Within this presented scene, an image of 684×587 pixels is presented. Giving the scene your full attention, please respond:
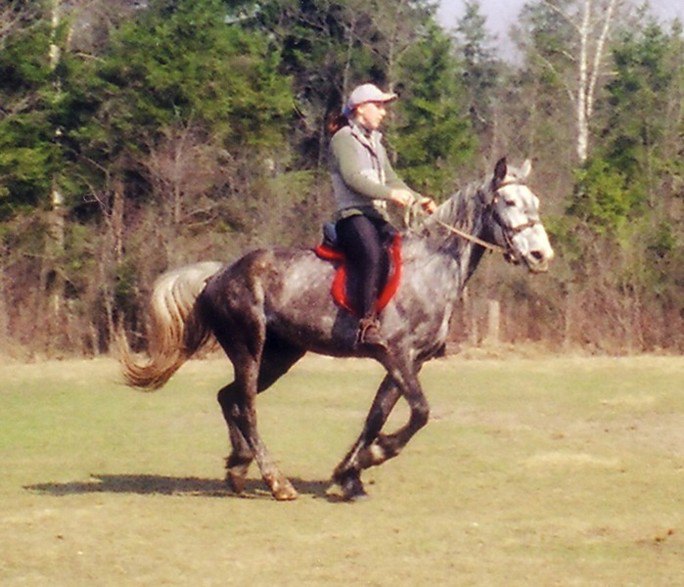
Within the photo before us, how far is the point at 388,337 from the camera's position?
11016 millimetres

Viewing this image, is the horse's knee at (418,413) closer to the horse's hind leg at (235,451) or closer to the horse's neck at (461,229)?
the horse's neck at (461,229)

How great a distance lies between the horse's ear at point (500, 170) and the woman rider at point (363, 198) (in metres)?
0.60

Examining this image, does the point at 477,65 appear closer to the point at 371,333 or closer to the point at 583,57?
the point at 583,57

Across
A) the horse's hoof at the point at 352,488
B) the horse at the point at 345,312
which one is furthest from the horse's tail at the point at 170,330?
the horse's hoof at the point at 352,488

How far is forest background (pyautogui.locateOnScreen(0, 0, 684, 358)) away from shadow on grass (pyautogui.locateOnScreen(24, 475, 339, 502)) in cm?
1564

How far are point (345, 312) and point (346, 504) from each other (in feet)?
4.64

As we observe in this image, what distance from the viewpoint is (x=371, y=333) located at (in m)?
11.0

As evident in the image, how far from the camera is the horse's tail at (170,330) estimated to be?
1187 cm

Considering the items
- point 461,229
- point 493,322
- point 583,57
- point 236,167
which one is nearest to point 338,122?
point 461,229

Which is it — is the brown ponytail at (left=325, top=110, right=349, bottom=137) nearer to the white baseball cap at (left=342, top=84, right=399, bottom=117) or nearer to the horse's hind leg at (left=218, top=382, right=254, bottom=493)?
the white baseball cap at (left=342, top=84, right=399, bottom=117)

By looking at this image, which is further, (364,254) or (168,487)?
(168,487)

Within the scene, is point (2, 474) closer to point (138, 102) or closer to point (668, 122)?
point (138, 102)

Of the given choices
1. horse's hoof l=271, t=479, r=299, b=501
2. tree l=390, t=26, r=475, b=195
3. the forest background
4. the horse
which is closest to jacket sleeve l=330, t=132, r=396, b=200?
the horse

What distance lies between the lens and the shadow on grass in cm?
1164
